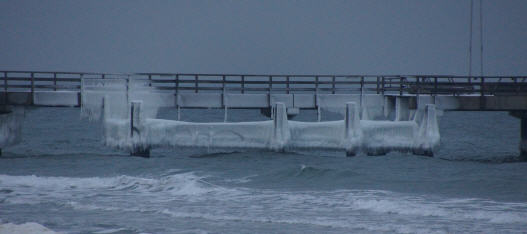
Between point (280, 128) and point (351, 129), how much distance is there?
276 centimetres

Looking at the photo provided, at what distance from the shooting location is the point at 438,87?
3362 centimetres

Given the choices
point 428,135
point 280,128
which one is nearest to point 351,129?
point 280,128

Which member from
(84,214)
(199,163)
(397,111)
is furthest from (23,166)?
(397,111)

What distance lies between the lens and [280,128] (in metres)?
30.4

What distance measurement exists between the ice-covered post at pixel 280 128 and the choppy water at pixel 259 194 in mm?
650

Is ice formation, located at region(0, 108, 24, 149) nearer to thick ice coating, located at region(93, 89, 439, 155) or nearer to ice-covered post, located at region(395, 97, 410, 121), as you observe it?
thick ice coating, located at region(93, 89, 439, 155)

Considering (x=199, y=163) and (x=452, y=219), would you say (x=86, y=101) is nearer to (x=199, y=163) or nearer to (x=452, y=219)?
(x=199, y=163)

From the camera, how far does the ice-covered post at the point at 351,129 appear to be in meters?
30.2

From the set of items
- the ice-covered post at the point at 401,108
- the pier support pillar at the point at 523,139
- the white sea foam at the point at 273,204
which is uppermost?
the ice-covered post at the point at 401,108

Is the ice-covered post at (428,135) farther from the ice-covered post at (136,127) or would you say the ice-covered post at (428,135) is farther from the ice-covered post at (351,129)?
the ice-covered post at (136,127)

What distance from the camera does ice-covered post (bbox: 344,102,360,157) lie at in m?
30.2

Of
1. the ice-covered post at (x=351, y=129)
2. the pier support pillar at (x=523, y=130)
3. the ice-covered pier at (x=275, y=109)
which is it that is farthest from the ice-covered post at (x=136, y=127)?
the pier support pillar at (x=523, y=130)

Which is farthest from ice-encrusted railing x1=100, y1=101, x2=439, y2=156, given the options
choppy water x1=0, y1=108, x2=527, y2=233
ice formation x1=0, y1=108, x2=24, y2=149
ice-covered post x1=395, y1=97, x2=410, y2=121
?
ice formation x1=0, y1=108, x2=24, y2=149

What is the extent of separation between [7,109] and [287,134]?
11.5m
